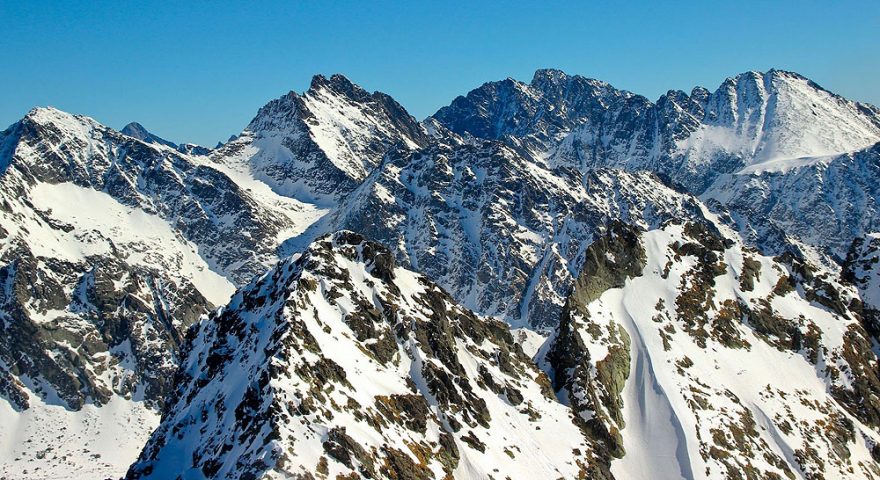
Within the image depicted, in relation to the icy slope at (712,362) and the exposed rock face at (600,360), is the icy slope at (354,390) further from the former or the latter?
the icy slope at (712,362)

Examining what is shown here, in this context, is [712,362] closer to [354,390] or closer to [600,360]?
[600,360]

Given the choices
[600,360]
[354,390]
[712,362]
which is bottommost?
[354,390]

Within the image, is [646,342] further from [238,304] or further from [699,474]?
[238,304]

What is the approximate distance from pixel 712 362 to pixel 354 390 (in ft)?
226

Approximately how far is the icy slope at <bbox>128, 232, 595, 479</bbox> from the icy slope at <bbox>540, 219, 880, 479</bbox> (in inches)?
425

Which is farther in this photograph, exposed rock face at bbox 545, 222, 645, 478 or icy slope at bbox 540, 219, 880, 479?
exposed rock face at bbox 545, 222, 645, 478

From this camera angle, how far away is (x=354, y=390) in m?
86.8

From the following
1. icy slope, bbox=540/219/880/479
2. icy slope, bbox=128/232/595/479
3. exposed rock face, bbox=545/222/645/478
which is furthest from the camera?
exposed rock face, bbox=545/222/645/478

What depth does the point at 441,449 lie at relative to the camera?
89125 millimetres

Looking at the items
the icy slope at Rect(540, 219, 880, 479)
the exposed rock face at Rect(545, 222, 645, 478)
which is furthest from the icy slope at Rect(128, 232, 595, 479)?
the icy slope at Rect(540, 219, 880, 479)

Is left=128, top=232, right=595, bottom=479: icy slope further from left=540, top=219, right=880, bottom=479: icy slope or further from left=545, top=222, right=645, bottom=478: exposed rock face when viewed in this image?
left=540, top=219, right=880, bottom=479: icy slope

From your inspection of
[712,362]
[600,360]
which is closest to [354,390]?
[600,360]

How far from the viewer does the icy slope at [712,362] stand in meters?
110

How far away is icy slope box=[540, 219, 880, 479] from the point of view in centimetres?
10981
